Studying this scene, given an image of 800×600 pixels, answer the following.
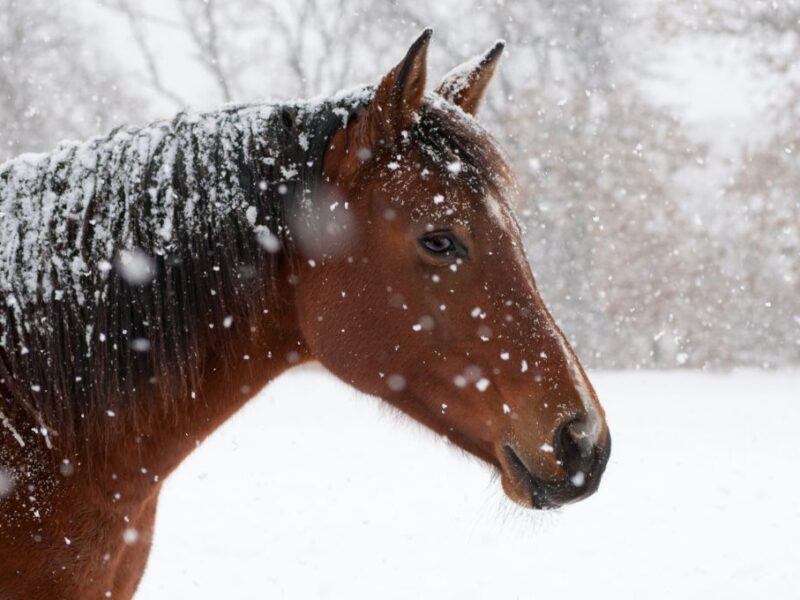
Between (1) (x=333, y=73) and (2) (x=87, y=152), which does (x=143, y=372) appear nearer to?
(2) (x=87, y=152)

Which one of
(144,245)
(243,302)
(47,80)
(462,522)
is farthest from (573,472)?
A: (47,80)

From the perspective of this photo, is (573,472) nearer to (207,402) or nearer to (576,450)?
(576,450)

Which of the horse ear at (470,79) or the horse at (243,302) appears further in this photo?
the horse ear at (470,79)

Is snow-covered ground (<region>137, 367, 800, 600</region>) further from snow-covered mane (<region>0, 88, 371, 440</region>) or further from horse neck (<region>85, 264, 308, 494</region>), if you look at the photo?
snow-covered mane (<region>0, 88, 371, 440</region>)

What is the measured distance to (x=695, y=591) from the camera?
5.08m

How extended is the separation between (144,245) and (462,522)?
546 cm

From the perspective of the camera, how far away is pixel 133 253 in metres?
2.15

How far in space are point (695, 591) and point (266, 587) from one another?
2.91m

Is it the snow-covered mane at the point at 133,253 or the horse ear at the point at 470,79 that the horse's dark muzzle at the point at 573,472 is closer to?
the snow-covered mane at the point at 133,253

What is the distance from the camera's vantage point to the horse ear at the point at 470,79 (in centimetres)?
262

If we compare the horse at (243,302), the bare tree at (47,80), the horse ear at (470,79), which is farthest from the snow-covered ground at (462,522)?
the bare tree at (47,80)

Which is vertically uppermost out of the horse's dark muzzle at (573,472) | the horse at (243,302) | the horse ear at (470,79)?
the horse ear at (470,79)

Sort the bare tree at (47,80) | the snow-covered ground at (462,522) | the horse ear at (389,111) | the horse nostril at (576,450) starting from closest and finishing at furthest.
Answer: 1. the horse nostril at (576,450)
2. the horse ear at (389,111)
3. the snow-covered ground at (462,522)
4. the bare tree at (47,80)

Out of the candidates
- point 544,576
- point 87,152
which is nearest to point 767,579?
point 544,576
